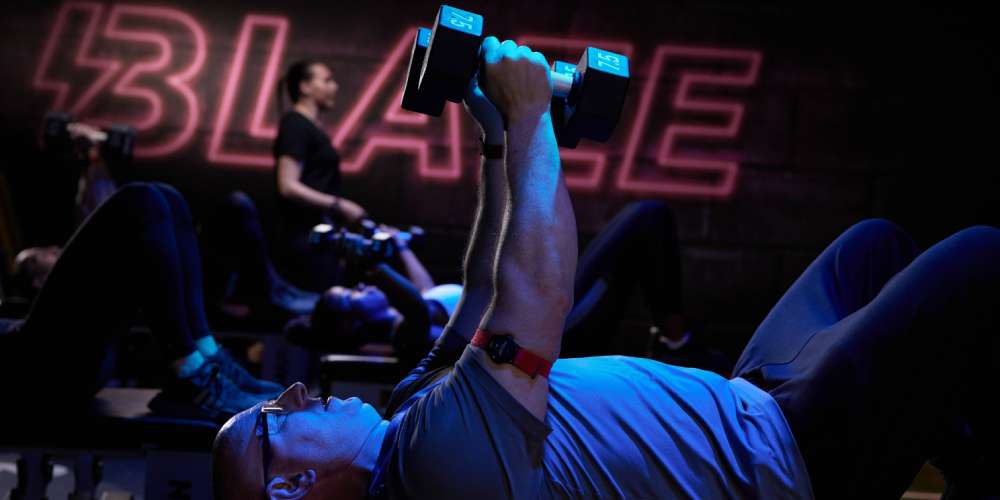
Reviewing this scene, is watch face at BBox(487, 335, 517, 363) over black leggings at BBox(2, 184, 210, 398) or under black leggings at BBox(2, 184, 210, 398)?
Result: over

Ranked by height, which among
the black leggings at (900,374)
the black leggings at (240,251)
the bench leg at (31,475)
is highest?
the black leggings at (900,374)

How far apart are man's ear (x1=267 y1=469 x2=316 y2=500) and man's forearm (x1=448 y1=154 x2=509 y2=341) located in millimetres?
346

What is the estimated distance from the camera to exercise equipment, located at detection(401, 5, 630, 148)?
48.4 inches

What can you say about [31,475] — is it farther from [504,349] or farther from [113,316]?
[504,349]

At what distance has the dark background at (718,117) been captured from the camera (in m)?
4.52

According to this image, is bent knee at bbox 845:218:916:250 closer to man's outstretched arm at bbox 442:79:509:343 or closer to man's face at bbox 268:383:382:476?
man's outstretched arm at bbox 442:79:509:343

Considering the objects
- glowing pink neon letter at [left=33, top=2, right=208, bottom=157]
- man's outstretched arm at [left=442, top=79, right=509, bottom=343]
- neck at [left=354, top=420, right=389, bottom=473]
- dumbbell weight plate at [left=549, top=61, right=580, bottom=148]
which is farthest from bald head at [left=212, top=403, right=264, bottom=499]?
glowing pink neon letter at [left=33, top=2, right=208, bottom=157]

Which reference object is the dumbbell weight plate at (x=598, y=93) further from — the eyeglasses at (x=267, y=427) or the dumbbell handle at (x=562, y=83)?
the eyeglasses at (x=267, y=427)

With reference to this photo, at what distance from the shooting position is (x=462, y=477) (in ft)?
3.59

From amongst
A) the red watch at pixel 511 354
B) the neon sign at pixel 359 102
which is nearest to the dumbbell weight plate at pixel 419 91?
the red watch at pixel 511 354

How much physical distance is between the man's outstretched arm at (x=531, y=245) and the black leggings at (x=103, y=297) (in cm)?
106

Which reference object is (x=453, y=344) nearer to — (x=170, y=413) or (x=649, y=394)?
(x=649, y=394)

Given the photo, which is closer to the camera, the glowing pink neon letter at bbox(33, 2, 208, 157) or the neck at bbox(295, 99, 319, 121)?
the neck at bbox(295, 99, 319, 121)

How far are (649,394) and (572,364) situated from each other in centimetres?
13
